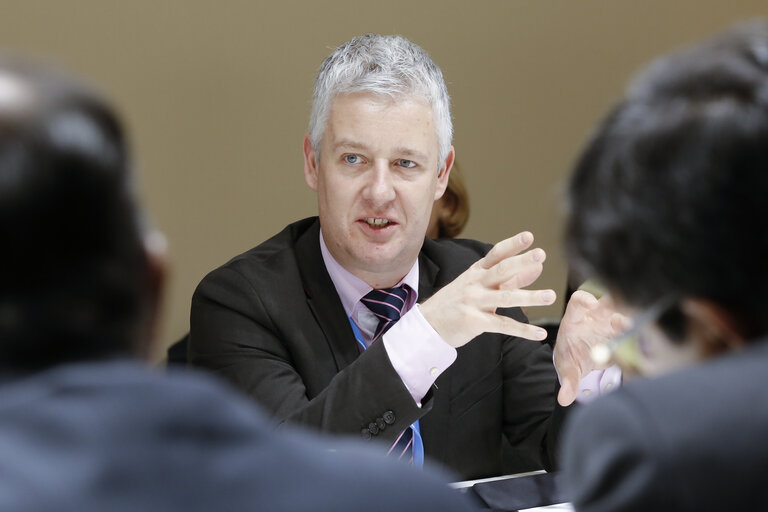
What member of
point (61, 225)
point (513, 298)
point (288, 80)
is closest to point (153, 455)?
point (61, 225)

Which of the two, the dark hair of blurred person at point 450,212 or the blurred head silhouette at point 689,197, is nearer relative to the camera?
the blurred head silhouette at point 689,197

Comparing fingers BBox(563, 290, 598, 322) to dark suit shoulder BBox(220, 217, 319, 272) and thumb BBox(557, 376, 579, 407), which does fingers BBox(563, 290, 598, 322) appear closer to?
thumb BBox(557, 376, 579, 407)

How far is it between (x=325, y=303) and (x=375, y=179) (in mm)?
297

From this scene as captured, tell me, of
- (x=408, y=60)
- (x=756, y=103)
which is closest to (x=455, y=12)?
(x=408, y=60)

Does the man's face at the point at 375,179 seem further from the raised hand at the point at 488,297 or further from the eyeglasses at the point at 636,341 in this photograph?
the eyeglasses at the point at 636,341

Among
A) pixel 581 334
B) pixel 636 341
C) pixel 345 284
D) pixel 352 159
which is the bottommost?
pixel 636 341

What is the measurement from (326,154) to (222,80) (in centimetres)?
168

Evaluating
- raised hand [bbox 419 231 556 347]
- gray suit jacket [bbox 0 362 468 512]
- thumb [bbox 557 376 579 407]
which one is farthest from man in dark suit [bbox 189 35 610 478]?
gray suit jacket [bbox 0 362 468 512]

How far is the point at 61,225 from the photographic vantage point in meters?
0.65

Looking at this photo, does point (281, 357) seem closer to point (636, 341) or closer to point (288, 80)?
point (636, 341)

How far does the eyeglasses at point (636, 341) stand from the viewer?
82 centimetres

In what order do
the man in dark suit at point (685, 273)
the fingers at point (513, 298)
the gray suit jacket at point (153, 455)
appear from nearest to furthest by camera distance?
the gray suit jacket at point (153, 455) → the man in dark suit at point (685, 273) → the fingers at point (513, 298)

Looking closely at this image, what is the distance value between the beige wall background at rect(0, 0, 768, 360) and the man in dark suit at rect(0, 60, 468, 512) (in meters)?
2.52

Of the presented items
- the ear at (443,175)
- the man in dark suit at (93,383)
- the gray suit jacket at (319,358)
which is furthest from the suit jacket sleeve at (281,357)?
the man in dark suit at (93,383)
